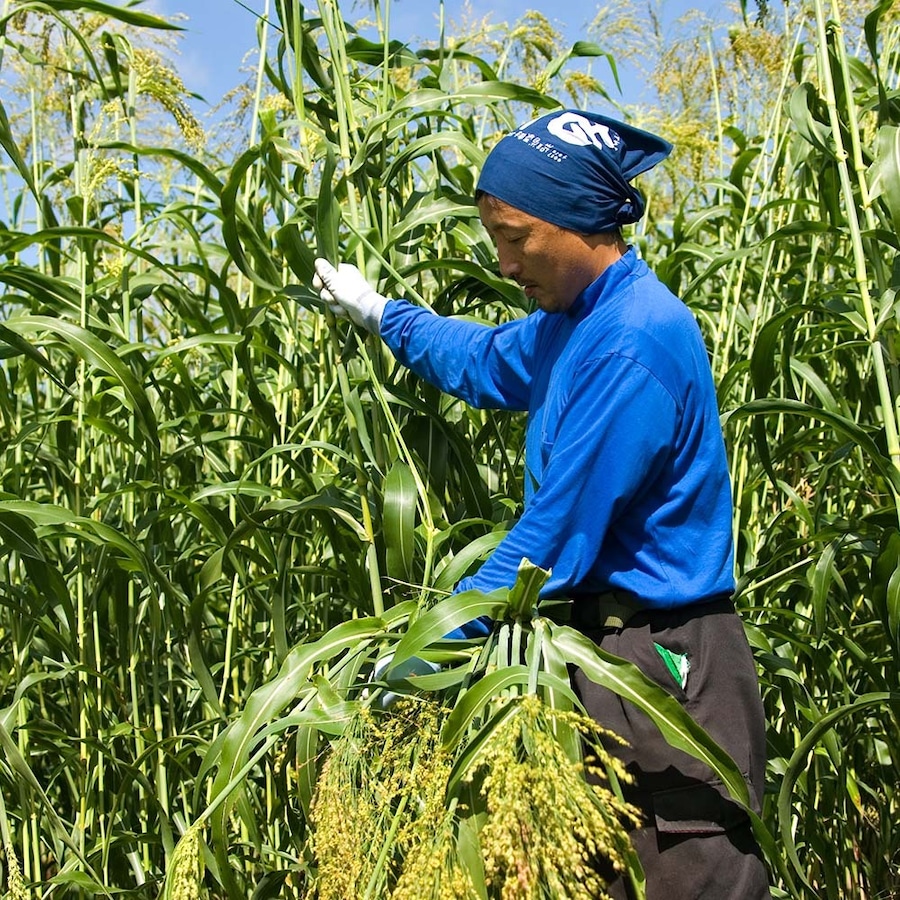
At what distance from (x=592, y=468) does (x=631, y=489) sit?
68 mm

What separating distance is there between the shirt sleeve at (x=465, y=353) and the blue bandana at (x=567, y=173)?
0.30m

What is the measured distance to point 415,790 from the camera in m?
1.47

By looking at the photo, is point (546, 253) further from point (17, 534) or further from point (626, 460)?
point (17, 534)

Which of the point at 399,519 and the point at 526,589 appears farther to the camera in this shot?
the point at 399,519

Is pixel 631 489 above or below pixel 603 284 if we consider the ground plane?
below

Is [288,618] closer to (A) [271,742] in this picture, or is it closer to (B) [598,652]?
(A) [271,742]

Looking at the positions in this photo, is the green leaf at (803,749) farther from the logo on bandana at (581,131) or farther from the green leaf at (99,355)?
the green leaf at (99,355)

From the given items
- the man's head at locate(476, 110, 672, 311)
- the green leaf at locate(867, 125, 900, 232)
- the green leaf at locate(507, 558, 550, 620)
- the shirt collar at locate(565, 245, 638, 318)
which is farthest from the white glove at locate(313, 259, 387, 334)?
the green leaf at locate(867, 125, 900, 232)

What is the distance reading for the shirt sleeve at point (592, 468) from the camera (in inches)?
67.9

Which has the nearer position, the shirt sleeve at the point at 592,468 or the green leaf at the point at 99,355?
the shirt sleeve at the point at 592,468

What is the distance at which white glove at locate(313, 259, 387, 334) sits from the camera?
2.13 metres

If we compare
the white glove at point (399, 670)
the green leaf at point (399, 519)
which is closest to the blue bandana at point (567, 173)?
the green leaf at point (399, 519)

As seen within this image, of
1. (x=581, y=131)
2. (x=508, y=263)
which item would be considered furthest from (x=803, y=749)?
(x=581, y=131)

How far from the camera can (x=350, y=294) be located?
6.99ft
